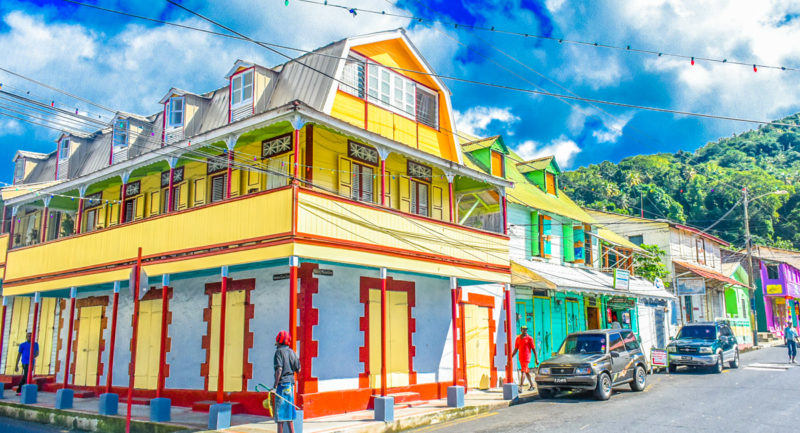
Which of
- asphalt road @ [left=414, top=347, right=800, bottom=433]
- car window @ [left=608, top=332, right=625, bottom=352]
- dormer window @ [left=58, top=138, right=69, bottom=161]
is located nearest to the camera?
asphalt road @ [left=414, top=347, right=800, bottom=433]

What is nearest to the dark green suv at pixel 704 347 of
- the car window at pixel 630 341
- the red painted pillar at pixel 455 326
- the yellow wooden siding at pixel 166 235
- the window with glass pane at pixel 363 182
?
the car window at pixel 630 341

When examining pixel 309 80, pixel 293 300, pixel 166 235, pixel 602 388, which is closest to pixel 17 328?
pixel 166 235

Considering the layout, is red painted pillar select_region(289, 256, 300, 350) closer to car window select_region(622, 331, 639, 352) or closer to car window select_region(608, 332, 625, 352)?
car window select_region(608, 332, 625, 352)

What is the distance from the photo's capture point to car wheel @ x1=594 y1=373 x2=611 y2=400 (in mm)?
15500

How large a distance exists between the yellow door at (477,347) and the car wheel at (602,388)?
4849mm

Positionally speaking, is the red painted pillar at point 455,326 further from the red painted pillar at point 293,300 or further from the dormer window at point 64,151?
the dormer window at point 64,151

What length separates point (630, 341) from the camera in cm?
1802

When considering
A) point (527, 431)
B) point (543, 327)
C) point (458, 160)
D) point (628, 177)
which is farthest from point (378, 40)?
point (628, 177)

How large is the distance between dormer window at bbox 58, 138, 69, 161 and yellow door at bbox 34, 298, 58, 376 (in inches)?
219

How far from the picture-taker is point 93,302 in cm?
2092

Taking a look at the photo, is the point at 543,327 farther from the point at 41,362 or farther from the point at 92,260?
the point at 41,362

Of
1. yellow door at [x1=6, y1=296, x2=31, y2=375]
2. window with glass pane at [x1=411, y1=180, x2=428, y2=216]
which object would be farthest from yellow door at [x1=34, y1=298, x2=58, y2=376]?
window with glass pane at [x1=411, y1=180, x2=428, y2=216]

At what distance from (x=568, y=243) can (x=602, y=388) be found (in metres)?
12.0

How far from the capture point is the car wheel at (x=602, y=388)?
15500 millimetres
